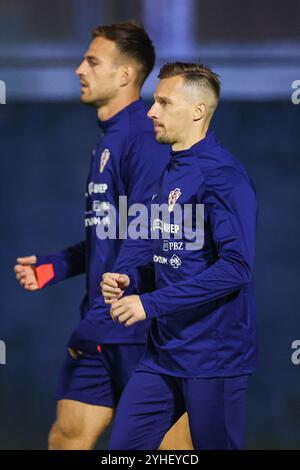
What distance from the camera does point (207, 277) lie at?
3.23 metres

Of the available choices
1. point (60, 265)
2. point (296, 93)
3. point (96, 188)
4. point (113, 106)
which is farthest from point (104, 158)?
point (296, 93)

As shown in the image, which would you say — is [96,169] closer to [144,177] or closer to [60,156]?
[144,177]

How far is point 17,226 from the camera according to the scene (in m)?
5.82

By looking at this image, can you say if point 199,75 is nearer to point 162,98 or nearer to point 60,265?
point 162,98

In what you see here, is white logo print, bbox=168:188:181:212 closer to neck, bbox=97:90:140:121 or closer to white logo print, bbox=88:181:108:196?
white logo print, bbox=88:181:108:196

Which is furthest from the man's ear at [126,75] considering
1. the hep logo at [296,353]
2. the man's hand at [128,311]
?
the hep logo at [296,353]

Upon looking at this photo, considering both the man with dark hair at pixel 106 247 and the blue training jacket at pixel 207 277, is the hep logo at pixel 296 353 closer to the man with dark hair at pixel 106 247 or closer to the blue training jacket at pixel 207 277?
the man with dark hair at pixel 106 247

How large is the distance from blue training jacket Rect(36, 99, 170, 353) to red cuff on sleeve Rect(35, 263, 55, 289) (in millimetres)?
163

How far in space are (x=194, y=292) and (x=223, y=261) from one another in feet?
0.40

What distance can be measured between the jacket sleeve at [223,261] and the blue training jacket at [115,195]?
1.63 feet

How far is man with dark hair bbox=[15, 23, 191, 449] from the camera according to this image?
386 centimetres

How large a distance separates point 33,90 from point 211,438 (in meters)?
2.94

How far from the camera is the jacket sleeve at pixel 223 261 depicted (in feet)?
10.6
